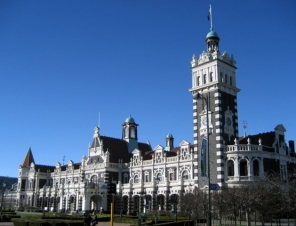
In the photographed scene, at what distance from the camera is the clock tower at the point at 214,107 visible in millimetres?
58438

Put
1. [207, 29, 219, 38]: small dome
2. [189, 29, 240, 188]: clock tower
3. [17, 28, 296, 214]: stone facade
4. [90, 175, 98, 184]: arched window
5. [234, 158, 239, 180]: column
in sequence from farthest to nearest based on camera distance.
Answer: [90, 175, 98, 184]: arched window → [207, 29, 219, 38]: small dome → [189, 29, 240, 188]: clock tower → [17, 28, 296, 214]: stone facade → [234, 158, 239, 180]: column

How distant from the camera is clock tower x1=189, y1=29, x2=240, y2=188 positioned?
58438mm

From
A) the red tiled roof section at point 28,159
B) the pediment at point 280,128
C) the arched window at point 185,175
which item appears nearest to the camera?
the pediment at point 280,128

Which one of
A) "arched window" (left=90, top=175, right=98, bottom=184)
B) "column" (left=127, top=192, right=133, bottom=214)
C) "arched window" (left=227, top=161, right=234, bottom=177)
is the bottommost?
"column" (left=127, top=192, right=133, bottom=214)

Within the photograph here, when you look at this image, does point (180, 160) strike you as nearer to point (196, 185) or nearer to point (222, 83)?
point (196, 185)

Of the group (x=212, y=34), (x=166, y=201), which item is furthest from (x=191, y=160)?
(x=212, y=34)

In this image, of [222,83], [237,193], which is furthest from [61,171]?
[237,193]

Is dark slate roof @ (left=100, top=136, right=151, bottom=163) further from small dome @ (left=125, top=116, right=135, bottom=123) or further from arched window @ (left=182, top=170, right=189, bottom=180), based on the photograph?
arched window @ (left=182, top=170, right=189, bottom=180)

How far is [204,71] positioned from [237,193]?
28016 mm

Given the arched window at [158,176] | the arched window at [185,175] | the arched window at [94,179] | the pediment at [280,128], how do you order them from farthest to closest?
the arched window at [94,179], the arched window at [158,176], the arched window at [185,175], the pediment at [280,128]

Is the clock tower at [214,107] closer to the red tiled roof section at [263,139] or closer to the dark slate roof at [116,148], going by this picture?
the red tiled roof section at [263,139]

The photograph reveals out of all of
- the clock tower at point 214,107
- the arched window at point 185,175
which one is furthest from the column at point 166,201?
the clock tower at point 214,107

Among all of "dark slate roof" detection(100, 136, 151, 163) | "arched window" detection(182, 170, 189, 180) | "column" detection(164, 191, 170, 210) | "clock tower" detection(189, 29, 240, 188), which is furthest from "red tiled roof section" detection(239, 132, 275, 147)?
"dark slate roof" detection(100, 136, 151, 163)

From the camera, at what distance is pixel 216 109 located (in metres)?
59.7
